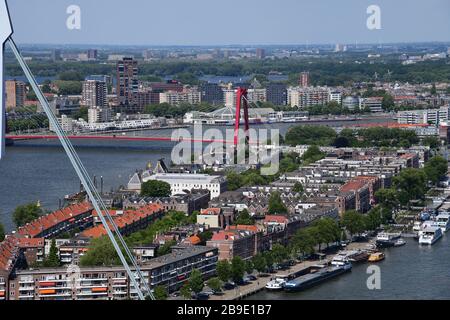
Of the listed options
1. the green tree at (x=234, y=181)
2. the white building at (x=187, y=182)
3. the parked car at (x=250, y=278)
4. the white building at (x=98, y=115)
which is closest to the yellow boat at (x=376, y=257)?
the parked car at (x=250, y=278)

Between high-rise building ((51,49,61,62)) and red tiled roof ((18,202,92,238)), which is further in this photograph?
high-rise building ((51,49,61,62))

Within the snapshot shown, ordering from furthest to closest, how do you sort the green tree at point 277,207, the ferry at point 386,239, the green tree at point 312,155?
1. the green tree at point 312,155
2. the green tree at point 277,207
3. the ferry at point 386,239

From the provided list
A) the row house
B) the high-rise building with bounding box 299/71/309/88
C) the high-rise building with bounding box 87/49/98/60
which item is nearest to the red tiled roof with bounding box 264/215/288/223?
the row house

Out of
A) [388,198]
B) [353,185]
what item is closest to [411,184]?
[353,185]

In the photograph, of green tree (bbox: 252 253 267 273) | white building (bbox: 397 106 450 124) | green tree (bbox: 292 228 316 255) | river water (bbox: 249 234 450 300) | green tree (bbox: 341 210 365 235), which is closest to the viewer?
river water (bbox: 249 234 450 300)

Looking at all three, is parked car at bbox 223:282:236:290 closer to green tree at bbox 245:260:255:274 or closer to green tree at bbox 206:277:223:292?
green tree at bbox 206:277:223:292

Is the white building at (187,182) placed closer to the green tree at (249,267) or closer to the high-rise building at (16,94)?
the green tree at (249,267)
